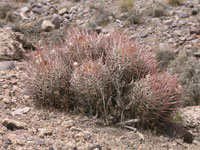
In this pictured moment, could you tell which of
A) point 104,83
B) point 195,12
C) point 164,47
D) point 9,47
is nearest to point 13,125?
point 104,83

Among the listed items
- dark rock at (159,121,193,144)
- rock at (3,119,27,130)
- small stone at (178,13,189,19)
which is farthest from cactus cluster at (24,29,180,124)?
small stone at (178,13,189,19)

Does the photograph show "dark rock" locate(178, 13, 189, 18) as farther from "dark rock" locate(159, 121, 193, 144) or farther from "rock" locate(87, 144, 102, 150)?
"rock" locate(87, 144, 102, 150)

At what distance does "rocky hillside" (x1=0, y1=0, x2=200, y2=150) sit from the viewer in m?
3.26

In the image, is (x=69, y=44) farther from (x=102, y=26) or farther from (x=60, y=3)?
(x=60, y=3)

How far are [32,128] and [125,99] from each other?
3.83 ft

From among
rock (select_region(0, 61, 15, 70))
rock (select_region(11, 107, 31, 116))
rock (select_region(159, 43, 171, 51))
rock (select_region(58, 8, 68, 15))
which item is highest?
rock (select_region(0, 61, 15, 70))

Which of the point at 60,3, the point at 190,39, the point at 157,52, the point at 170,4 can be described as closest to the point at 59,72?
the point at 157,52

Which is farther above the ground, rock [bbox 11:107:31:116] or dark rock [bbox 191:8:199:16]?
rock [bbox 11:107:31:116]

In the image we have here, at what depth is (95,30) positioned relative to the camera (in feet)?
20.0

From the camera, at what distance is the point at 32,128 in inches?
133

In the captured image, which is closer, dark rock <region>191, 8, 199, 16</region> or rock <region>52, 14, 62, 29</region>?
dark rock <region>191, 8, 199, 16</region>

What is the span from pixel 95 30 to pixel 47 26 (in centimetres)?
630

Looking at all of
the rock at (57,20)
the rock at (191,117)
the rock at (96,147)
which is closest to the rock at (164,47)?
the rock at (57,20)

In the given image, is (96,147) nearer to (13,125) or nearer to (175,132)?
(13,125)
